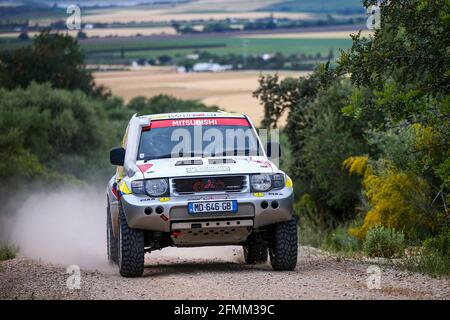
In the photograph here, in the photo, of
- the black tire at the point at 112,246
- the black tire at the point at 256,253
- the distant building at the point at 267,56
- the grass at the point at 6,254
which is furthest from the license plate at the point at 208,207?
the distant building at the point at 267,56

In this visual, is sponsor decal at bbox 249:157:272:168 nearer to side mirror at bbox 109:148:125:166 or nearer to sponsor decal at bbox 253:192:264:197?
sponsor decal at bbox 253:192:264:197

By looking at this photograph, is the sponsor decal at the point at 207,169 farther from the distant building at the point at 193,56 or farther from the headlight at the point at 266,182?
the distant building at the point at 193,56

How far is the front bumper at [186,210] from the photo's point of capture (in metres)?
14.8

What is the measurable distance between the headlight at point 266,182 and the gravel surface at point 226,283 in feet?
3.49

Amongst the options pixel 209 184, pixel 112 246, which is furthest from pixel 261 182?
pixel 112 246

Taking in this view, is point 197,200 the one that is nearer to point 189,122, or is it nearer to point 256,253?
point 189,122

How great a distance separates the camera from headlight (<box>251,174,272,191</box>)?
1507 cm

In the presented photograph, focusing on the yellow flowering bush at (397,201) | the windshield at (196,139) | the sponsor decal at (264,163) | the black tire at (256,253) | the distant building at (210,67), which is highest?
the windshield at (196,139)

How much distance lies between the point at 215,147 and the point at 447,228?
14.2 ft

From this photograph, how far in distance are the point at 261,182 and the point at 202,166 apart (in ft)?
2.62

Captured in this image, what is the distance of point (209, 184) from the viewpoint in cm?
1504

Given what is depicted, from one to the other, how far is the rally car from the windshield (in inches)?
0.7

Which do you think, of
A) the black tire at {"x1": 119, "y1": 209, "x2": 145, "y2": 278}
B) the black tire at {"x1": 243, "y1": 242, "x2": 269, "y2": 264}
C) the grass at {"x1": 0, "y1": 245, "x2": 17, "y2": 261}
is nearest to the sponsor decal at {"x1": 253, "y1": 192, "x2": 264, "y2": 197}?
the black tire at {"x1": 119, "y1": 209, "x2": 145, "y2": 278}

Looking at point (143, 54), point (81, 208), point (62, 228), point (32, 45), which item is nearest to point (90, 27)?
point (143, 54)
